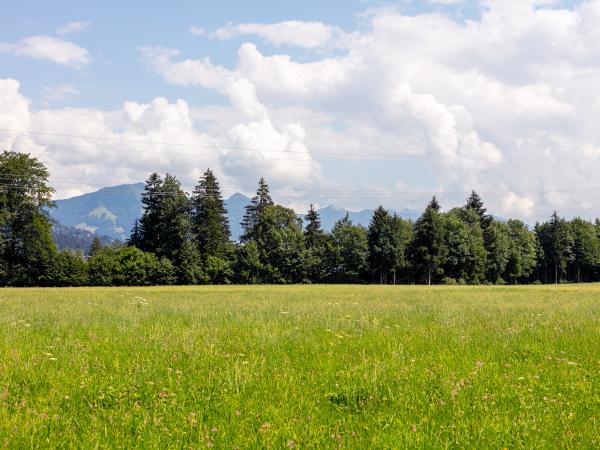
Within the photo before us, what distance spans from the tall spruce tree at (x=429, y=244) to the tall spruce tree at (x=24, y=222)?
209 feet

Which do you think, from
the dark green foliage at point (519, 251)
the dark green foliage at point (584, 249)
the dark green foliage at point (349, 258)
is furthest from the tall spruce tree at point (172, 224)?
the dark green foliage at point (584, 249)

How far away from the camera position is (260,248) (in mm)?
91750

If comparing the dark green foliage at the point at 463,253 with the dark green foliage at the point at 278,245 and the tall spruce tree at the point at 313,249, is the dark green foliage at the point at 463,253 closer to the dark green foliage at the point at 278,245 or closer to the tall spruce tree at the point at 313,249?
the tall spruce tree at the point at 313,249

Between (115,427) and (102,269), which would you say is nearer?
(115,427)

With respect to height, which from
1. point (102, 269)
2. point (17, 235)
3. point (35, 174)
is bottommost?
point (102, 269)

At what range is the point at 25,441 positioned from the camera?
498 cm

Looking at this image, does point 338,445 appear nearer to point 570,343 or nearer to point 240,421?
point 240,421

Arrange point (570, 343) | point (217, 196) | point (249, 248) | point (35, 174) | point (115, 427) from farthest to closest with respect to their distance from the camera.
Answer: point (217, 196) → point (249, 248) → point (35, 174) → point (570, 343) → point (115, 427)

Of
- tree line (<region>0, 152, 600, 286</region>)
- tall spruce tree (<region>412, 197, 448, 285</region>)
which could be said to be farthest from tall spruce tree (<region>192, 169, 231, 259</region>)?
tall spruce tree (<region>412, 197, 448, 285</region>)

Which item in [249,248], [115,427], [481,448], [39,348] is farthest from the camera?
[249,248]

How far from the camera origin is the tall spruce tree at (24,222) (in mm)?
66000

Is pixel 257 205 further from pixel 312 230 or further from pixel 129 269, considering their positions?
pixel 129 269

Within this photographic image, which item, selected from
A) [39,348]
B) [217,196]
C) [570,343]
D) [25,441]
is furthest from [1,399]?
[217,196]

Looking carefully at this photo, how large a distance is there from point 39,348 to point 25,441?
15.7 ft
